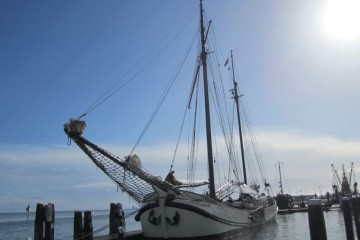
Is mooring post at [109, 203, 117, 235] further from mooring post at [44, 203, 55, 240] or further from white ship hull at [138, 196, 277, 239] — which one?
mooring post at [44, 203, 55, 240]

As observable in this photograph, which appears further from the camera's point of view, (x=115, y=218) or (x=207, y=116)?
(x=207, y=116)

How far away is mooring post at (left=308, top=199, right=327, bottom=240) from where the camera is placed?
9906 mm

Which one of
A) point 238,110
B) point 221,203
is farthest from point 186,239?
point 238,110

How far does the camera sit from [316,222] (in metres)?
10.0

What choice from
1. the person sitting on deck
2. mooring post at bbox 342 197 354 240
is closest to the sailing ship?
the person sitting on deck

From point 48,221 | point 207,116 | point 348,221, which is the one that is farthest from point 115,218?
point 348,221

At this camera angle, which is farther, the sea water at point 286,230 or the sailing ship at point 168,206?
the sea water at point 286,230

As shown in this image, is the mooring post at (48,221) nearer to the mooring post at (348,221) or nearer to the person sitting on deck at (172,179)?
the person sitting on deck at (172,179)

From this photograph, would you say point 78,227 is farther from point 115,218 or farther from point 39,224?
point 39,224

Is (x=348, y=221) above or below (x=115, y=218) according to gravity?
below

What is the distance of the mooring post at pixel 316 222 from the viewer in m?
9.91

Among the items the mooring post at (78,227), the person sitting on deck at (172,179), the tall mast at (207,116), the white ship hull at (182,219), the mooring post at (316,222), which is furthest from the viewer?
the tall mast at (207,116)

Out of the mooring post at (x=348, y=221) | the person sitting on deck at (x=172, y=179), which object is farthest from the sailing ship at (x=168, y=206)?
the mooring post at (x=348, y=221)

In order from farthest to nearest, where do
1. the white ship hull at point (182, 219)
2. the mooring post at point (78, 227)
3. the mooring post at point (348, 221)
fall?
the mooring post at point (78, 227), the white ship hull at point (182, 219), the mooring post at point (348, 221)
